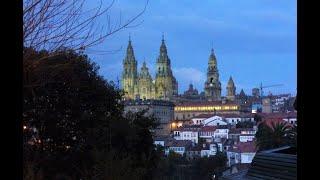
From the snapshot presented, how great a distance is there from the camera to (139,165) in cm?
1280

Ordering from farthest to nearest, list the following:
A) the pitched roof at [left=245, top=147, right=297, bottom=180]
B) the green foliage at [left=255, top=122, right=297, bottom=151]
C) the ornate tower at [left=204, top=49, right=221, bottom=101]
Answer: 1. the ornate tower at [left=204, top=49, right=221, bottom=101]
2. the green foliage at [left=255, top=122, right=297, bottom=151]
3. the pitched roof at [left=245, top=147, right=297, bottom=180]

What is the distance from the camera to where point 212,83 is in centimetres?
5378

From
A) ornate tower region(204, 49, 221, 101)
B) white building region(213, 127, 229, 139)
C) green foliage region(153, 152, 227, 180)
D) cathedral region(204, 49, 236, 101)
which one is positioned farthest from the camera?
cathedral region(204, 49, 236, 101)

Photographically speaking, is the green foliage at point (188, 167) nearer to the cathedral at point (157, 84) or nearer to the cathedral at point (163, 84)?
the cathedral at point (163, 84)

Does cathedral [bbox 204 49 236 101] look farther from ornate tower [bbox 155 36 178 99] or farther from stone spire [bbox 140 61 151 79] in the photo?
stone spire [bbox 140 61 151 79]

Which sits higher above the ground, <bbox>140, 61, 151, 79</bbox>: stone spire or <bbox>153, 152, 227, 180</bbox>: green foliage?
<bbox>140, 61, 151, 79</bbox>: stone spire

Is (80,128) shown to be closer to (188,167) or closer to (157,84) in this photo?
(188,167)

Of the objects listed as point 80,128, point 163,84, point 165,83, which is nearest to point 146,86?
point 163,84

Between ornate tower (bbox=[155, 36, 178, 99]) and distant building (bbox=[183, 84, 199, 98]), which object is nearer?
ornate tower (bbox=[155, 36, 178, 99])

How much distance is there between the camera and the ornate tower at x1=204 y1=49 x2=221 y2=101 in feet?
147

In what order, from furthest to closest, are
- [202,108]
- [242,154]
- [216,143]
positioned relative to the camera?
[202,108] < [216,143] < [242,154]

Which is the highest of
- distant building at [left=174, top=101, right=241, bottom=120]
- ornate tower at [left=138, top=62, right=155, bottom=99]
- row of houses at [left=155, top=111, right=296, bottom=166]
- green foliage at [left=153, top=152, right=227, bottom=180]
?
ornate tower at [left=138, top=62, right=155, bottom=99]

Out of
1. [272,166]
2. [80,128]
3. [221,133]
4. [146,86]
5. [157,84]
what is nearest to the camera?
[272,166]

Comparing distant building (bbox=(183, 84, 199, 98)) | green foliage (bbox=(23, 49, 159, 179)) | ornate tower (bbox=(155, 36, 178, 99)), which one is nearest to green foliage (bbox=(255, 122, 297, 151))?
green foliage (bbox=(23, 49, 159, 179))
